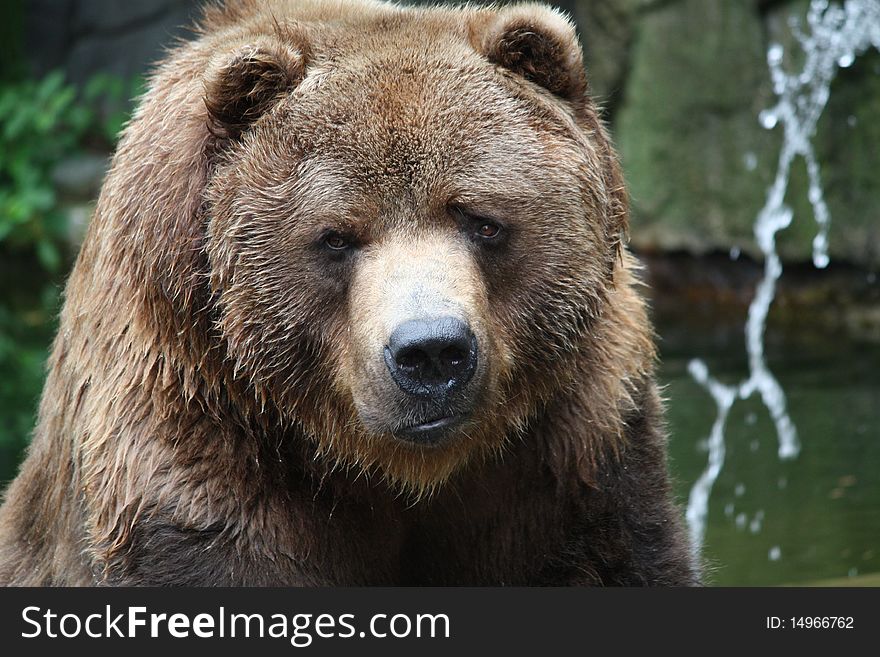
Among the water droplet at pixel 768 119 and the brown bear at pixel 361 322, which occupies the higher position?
the water droplet at pixel 768 119

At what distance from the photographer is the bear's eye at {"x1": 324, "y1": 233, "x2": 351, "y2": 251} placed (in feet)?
13.8

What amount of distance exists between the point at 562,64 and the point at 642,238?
28.9 ft

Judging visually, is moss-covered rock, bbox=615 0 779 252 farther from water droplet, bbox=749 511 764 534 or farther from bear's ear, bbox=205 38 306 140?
bear's ear, bbox=205 38 306 140

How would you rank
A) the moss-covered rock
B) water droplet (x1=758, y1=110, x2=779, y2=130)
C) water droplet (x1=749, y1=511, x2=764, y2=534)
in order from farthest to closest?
1. the moss-covered rock
2. water droplet (x1=758, y1=110, x2=779, y2=130)
3. water droplet (x1=749, y1=511, x2=764, y2=534)

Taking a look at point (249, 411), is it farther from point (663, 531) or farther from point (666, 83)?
point (666, 83)

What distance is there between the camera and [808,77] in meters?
12.1

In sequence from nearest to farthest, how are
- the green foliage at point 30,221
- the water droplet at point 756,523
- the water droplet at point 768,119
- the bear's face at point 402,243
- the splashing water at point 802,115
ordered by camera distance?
the bear's face at point 402,243
the water droplet at point 756,523
the splashing water at point 802,115
the green foliage at point 30,221
the water droplet at point 768,119

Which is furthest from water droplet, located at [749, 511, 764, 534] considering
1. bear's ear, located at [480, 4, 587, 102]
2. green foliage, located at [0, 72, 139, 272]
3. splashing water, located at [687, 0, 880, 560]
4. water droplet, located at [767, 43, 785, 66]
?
green foliage, located at [0, 72, 139, 272]

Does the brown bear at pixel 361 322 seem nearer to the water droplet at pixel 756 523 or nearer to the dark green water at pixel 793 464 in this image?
the dark green water at pixel 793 464

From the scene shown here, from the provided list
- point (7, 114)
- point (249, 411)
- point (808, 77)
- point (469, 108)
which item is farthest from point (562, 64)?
point (7, 114)

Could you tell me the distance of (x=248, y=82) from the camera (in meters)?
4.27

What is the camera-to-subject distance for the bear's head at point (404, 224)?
13.5 feet

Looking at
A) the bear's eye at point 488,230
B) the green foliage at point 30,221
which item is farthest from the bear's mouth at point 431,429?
the green foliage at point 30,221

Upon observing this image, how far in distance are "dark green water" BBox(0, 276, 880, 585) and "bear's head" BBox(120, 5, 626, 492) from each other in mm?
1841
